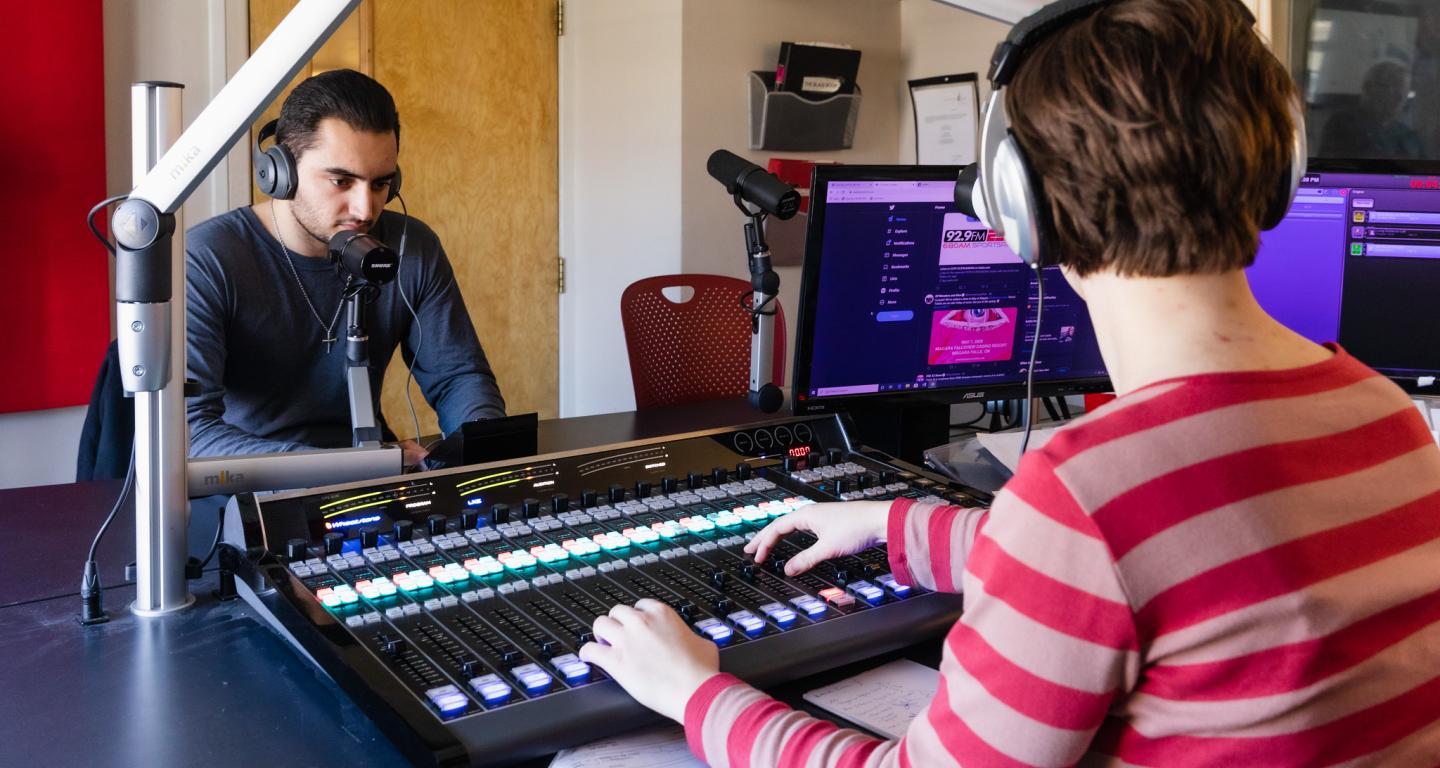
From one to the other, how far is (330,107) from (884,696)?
→ 155cm

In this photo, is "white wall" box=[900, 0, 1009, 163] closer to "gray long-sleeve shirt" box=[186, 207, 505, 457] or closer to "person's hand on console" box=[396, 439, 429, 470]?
"gray long-sleeve shirt" box=[186, 207, 505, 457]

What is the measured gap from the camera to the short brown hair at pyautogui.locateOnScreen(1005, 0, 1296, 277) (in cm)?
70

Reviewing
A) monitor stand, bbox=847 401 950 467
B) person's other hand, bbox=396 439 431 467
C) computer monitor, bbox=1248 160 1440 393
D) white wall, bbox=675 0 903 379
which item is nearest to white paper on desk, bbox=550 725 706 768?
person's other hand, bbox=396 439 431 467

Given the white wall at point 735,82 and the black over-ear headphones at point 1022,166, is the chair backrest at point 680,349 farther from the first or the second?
the black over-ear headphones at point 1022,166

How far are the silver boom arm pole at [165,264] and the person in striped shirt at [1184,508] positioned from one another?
0.60m

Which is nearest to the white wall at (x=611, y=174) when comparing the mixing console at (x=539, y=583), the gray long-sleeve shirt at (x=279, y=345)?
the gray long-sleeve shirt at (x=279, y=345)

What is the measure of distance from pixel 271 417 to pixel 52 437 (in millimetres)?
1339

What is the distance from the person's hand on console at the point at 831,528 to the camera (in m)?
1.12

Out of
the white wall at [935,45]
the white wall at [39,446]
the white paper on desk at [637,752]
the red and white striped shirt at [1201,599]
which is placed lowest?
the white wall at [39,446]

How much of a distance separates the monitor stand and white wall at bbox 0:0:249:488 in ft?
7.09

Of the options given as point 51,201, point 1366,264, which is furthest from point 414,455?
point 51,201

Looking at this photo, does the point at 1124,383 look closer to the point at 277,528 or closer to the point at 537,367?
the point at 277,528

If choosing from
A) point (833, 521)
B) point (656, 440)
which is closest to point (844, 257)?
point (656, 440)

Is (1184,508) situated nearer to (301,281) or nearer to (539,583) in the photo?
(539,583)
